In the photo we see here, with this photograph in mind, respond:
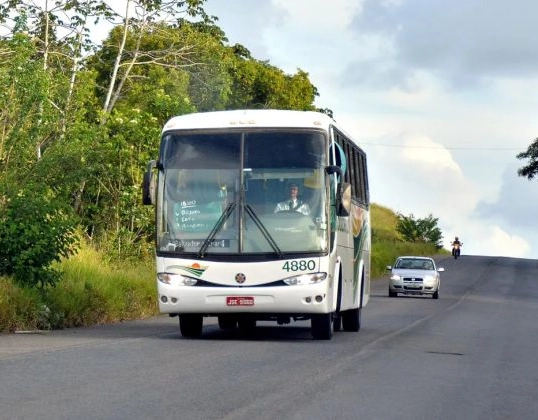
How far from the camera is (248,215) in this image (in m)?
19.4

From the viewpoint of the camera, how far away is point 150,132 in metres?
36.0

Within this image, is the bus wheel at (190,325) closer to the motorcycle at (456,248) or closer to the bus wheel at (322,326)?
the bus wheel at (322,326)

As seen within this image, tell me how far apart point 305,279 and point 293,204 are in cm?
110

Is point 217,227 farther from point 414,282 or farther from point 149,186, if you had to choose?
point 414,282

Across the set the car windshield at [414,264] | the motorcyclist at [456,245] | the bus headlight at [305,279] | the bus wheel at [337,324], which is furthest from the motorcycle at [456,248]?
the bus headlight at [305,279]

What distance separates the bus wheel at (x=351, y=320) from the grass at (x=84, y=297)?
14.2 feet

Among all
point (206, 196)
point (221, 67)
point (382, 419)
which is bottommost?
point (382, 419)

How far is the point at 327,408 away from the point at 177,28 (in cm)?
3045

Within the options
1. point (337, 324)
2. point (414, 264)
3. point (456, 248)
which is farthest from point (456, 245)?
point (337, 324)

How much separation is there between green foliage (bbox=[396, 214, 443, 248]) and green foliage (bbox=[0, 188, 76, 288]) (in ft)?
265

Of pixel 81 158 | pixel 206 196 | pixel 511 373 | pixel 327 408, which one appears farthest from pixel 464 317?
pixel 327 408

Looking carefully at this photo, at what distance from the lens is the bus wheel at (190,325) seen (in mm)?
20484

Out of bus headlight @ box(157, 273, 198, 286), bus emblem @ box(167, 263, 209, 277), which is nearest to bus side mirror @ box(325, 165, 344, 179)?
bus emblem @ box(167, 263, 209, 277)

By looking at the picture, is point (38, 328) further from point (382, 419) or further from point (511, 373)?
point (382, 419)
